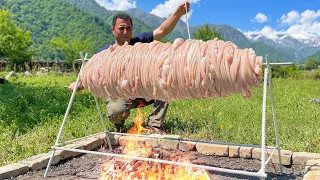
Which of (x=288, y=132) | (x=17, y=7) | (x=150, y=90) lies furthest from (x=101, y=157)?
(x=17, y=7)

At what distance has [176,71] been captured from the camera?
8.91 ft

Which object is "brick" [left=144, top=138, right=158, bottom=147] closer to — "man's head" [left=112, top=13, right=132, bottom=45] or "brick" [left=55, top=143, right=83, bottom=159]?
"brick" [left=55, top=143, right=83, bottom=159]

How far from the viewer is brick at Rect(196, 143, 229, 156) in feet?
14.6

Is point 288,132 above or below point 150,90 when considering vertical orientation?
below

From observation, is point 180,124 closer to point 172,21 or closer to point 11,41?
point 172,21

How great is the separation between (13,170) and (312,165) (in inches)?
130

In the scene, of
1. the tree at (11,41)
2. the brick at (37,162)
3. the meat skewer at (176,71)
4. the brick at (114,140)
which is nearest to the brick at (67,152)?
the brick at (37,162)

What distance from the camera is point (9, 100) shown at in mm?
8438

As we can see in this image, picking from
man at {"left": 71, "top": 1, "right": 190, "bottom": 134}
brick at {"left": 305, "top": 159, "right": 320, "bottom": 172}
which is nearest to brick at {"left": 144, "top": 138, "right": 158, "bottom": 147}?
man at {"left": 71, "top": 1, "right": 190, "bottom": 134}

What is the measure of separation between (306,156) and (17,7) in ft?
495

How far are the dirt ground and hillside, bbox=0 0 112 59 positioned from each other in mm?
103675

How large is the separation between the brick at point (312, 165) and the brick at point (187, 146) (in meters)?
1.54

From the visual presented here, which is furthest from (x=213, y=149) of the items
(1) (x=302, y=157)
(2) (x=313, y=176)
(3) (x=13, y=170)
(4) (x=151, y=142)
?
(3) (x=13, y=170)

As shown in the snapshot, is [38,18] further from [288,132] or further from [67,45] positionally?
[288,132]
